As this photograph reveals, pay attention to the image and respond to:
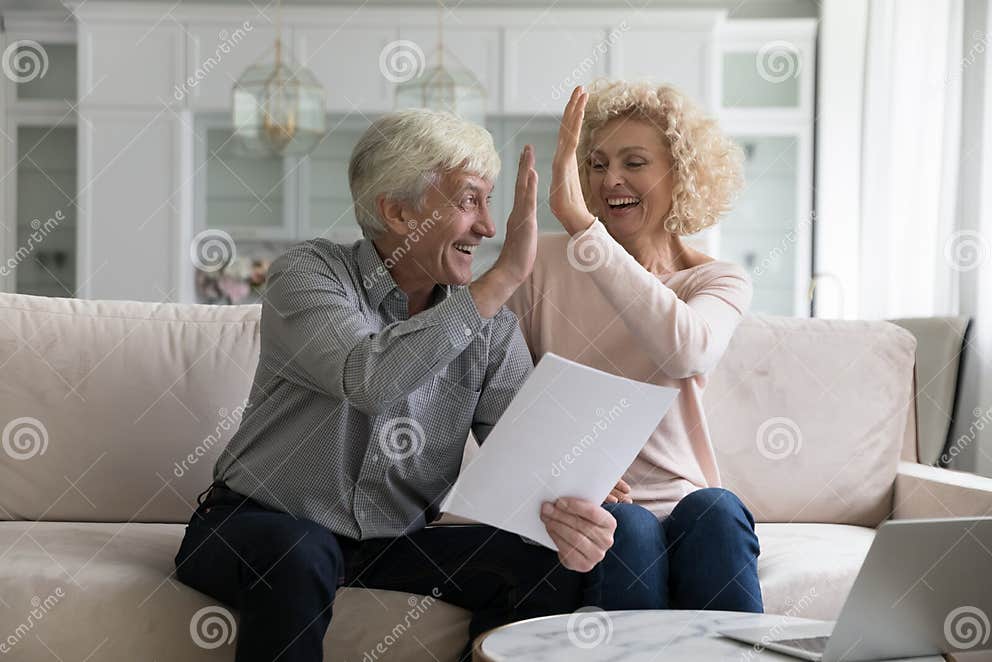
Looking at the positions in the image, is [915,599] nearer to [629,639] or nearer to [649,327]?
[629,639]

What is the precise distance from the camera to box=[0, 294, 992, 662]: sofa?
154 centimetres

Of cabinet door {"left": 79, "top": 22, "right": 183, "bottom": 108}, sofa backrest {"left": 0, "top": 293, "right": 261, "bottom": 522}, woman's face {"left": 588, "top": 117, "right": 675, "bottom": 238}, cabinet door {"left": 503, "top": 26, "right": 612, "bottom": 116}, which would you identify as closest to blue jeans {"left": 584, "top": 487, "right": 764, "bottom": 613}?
woman's face {"left": 588, "top": 117, "right": 675, "bottom": 238}

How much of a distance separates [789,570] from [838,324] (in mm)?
750

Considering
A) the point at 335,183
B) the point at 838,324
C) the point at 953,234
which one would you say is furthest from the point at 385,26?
the point at 838,324

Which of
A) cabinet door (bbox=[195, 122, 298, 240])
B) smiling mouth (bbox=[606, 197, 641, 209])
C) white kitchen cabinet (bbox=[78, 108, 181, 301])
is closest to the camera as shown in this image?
smiling mouth (bbox=[606, 197, 641, 209])

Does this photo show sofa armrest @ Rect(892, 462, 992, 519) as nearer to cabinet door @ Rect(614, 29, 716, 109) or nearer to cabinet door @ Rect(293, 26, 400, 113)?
→ cabinet door @ Rect(614, 29, 716, 109)

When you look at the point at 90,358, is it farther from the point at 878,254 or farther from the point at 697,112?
the point at 878,254

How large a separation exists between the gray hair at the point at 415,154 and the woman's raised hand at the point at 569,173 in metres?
0.11

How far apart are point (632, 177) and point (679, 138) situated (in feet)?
0.38

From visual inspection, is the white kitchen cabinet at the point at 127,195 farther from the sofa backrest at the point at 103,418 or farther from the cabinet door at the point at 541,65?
the sofa backrest at the point at 103,418

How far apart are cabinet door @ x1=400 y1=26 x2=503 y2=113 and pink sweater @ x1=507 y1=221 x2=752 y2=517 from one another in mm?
3898

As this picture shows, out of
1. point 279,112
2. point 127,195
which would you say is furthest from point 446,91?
point 127,195

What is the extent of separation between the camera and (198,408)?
202 cm

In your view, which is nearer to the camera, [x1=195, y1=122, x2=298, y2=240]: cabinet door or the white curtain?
the white curtain
